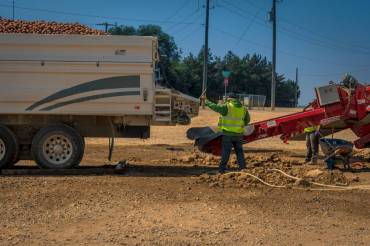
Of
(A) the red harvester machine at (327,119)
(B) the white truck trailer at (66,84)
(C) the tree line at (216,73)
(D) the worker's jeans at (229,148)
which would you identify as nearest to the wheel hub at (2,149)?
(B) the white truck trailer at (66,84)

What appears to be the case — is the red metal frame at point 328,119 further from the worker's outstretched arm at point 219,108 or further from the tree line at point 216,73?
the tree line at point 216,73

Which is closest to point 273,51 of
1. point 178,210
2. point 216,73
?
point 216,73

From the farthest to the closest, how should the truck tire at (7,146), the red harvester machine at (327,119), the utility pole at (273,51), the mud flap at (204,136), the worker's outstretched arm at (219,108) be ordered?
the utility pole at (273,51) < the mud flap at (204,136) < the red harvester machine at (327,119) < the truck tire at (7,146) < the worker's outstretched arm at (219,108)

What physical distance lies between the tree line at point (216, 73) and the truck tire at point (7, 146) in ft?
177

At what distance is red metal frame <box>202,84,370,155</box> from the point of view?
14711 millimetres

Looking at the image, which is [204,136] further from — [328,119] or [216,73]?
[216,73]

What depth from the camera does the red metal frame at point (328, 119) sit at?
14.7 meters

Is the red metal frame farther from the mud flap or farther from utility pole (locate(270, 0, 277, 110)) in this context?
utility pole (locate(270, 0, 277, 110))

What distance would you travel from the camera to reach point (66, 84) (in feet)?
41.6

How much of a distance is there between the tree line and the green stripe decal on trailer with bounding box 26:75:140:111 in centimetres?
5397

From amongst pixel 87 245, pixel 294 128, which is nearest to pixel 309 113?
pixel 294 128

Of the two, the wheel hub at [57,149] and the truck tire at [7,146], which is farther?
the wheel hub at [57,149]

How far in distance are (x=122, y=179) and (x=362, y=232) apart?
17.6ft

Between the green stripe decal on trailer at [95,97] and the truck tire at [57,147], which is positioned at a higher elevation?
the green stripe decal on trailer at [95,97]
